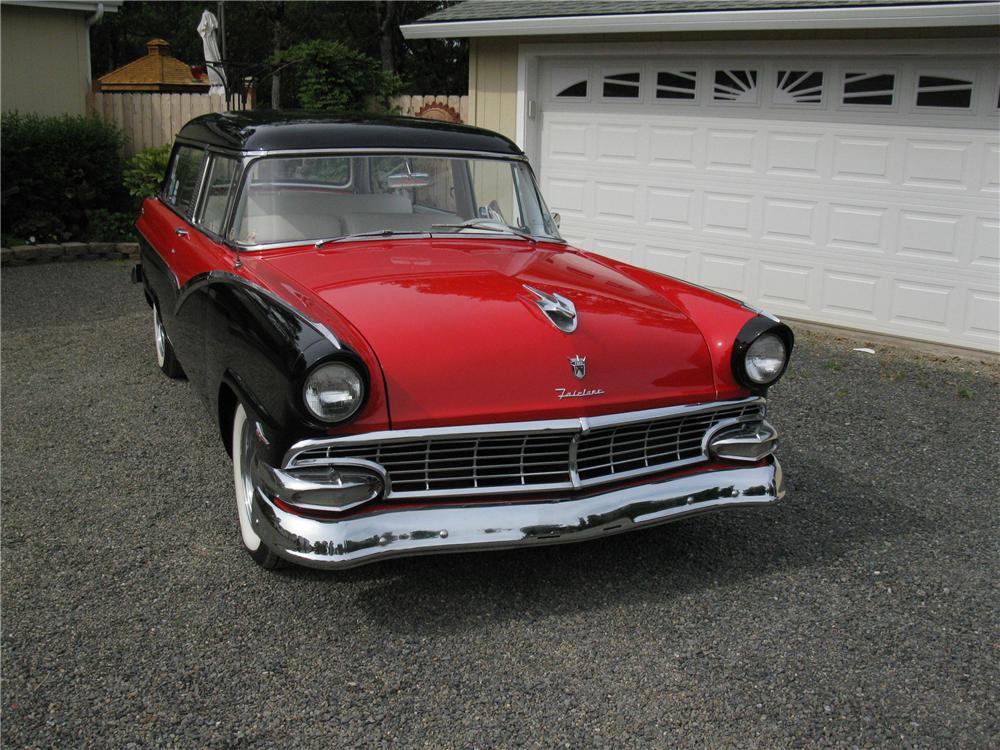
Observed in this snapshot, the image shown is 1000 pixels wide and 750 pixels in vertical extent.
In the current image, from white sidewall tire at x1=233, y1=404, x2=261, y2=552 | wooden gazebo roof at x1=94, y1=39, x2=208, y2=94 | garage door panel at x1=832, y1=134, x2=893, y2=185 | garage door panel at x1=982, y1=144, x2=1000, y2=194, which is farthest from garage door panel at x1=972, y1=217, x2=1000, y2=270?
wooden gazebo roof at x1=94, y1=39, x2=208, y2=94

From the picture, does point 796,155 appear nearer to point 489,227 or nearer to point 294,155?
point 489,227

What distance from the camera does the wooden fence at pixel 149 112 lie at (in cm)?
1234

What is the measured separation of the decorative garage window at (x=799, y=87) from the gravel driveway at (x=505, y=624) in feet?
13.4

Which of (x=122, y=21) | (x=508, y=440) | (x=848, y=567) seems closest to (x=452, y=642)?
(x=508, y=440)

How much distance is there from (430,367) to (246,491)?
1053mm

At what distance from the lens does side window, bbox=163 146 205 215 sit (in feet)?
17.0

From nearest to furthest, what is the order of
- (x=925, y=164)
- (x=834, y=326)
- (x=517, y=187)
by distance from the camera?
(x=517, y=187)
(x=925, y=164)
(x=834, y=326)

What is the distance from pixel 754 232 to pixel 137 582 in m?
6.52

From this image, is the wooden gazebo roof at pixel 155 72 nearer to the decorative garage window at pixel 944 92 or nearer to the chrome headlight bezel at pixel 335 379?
the decorative garage window at pixel 944 92

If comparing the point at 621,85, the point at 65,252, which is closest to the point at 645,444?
the point at 621,85

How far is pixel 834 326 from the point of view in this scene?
8250 millimetres

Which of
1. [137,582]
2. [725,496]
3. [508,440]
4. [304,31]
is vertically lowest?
[137,582]

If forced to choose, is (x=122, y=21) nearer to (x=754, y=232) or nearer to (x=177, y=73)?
(x=177, y=73)

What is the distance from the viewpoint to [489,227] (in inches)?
180
